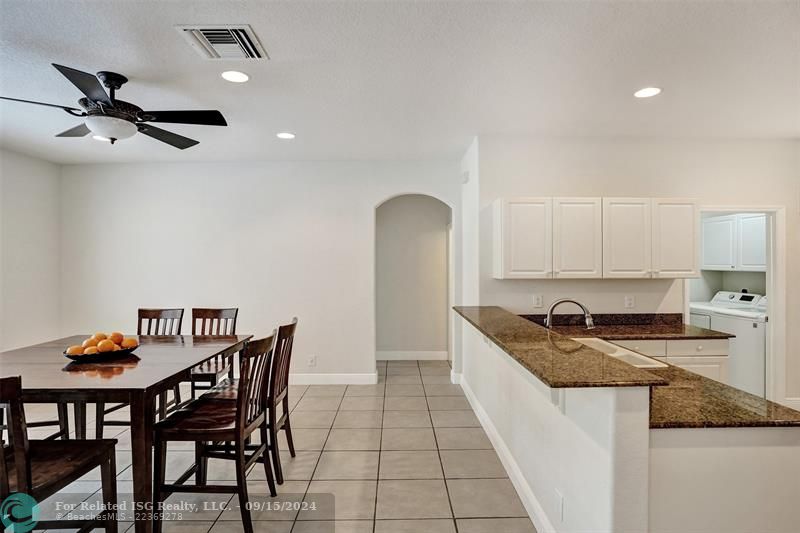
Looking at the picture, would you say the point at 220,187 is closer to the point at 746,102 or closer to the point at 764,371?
the point at 746,102

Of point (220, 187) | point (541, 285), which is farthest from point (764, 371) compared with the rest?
point (220, 187)

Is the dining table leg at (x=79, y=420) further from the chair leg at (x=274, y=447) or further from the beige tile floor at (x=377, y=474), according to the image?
the chair leg at (x=274, y=447)

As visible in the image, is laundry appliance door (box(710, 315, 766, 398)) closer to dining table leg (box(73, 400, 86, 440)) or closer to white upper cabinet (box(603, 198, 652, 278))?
white upper cabinet (box(603, 198, 652, 278))

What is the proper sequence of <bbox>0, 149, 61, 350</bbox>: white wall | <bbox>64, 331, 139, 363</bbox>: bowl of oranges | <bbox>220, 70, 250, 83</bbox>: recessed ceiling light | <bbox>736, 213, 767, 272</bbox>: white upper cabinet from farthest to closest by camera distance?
1. <bbox>736, 213, 767, 272</bbox>: white upper cabinet
2. <bbox>0, 149, 61, 350</bbox>: white wall
3. <bbox>220, 70, 250, 83</bbox>: recessed ceiling light
4. <bbox>64, 331, 139, 363</bbox>: bowl of oranges

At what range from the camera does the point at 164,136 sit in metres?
Result: 2.87

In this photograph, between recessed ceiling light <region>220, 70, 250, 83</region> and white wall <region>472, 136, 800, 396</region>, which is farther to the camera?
white wall <region>472, 136, 800, 396</region>

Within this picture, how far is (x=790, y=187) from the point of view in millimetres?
4055

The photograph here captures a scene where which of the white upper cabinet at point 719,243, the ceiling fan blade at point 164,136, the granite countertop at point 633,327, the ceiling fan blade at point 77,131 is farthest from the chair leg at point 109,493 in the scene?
the white upper cabinet at point 719,243

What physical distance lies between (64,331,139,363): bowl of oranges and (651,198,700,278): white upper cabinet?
157 inches

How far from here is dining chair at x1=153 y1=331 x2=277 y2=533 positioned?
86.4 inches

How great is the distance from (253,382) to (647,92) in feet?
10.3

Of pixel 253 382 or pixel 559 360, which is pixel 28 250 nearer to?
pixel 253 382

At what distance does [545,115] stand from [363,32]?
71.6 inches

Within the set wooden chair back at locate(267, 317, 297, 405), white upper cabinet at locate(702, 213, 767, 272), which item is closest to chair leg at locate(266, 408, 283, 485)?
wooden chair back at locate(267, 317, 297, 405)
